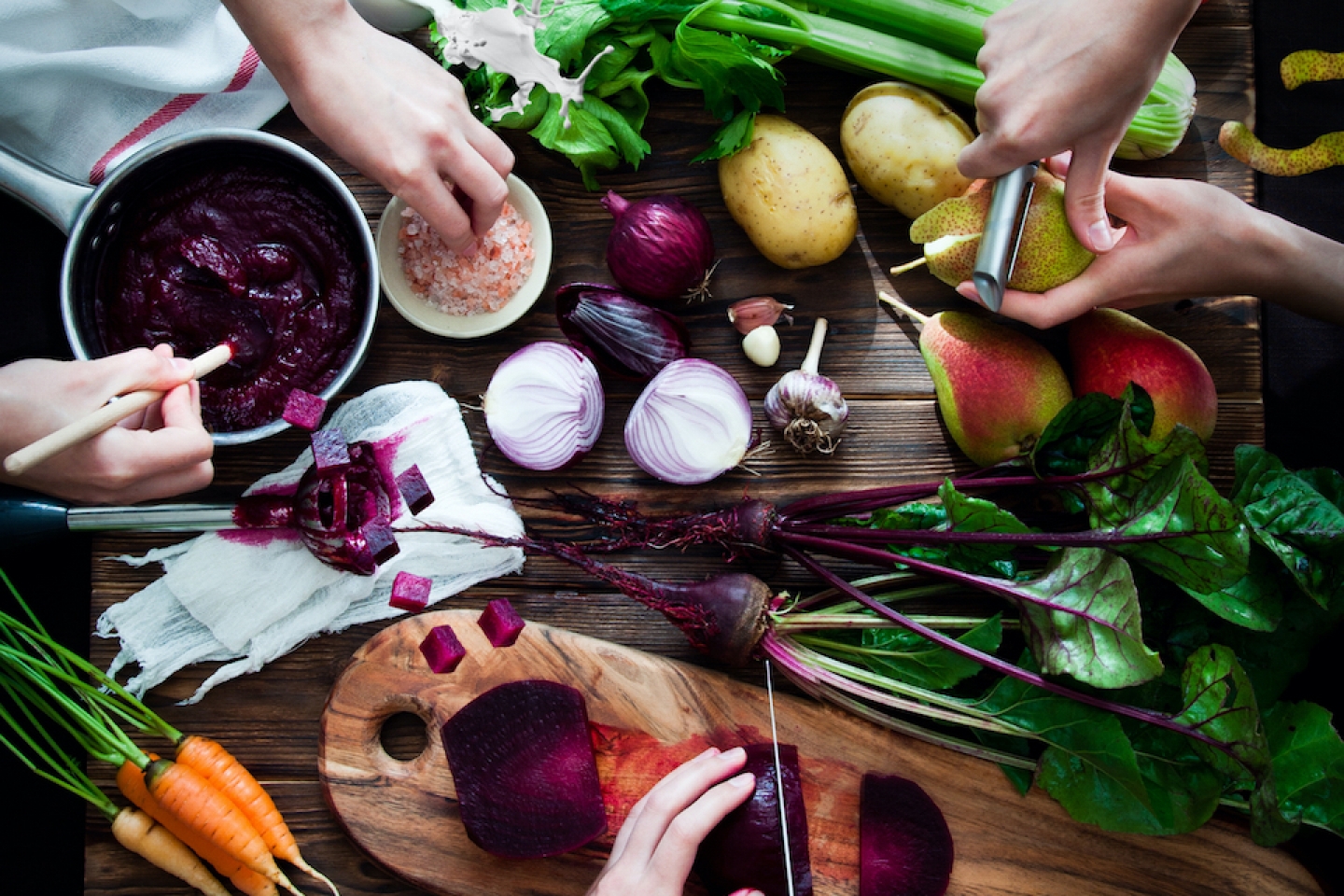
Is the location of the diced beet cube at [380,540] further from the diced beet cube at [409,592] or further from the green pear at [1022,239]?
the green pear at [1022,239]

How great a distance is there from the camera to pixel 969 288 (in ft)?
4.50

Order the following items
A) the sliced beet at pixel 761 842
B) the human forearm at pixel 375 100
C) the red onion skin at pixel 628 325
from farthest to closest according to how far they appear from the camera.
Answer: the red onion skin at pixel 628 325
the sliced beet at pixel 761 842
the human forearm at pixel 375 100

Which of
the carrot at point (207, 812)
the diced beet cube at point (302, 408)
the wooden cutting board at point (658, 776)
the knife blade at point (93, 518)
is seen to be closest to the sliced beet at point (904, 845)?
the wooden cutting board at point (658, 776)

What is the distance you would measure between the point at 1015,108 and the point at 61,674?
5.34 ft

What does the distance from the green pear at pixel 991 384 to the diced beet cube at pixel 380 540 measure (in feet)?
3.02

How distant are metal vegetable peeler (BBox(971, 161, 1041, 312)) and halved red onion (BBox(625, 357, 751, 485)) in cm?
43

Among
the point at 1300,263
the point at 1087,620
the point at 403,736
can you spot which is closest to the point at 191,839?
the point at 403,736

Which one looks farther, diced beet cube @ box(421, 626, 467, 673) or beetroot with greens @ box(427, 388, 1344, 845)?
diced beet cube @ box(421, 626, 467, 673)

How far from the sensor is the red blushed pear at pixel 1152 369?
1402 millimetres

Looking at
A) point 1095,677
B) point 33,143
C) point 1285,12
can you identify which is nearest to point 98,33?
point 33,143

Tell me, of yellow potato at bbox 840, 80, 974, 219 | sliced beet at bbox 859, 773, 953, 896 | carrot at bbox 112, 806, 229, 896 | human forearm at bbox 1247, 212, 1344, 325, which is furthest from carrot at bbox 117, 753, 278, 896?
human forearm at bbox 1247, 212, 1344, 325

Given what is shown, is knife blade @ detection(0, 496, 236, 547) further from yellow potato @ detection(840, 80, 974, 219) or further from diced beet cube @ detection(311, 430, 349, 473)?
yellow potato @ detection(840, 80, 974, 219)

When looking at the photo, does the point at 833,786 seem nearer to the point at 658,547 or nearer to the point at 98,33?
the point at 658,547

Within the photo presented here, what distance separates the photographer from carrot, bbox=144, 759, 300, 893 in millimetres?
1412
